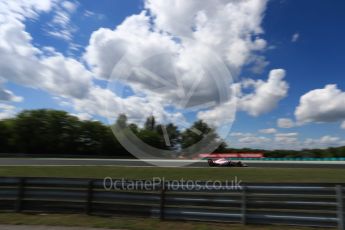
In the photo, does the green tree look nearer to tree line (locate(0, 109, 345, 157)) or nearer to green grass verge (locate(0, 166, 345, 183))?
green grass verge (locate(0, 166, 345, 183))

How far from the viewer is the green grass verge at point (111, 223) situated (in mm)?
8906

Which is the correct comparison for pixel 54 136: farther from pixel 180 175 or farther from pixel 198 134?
pixel 198 134

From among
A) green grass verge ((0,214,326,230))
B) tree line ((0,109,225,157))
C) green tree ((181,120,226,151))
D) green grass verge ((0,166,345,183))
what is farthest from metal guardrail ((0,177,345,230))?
tree line ((0,109,225,157))

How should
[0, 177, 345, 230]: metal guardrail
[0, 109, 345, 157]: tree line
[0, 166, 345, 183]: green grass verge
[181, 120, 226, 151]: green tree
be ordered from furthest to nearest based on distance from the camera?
[0, 109, 345, 157]: tree line < [0, 166, 345, 183]: green grass verge < [181, 120, 226, 151]: green tree < [0, 177, 345, 230]: metal guardrail

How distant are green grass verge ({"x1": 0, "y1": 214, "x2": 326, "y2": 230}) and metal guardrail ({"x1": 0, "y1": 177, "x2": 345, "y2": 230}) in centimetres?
21

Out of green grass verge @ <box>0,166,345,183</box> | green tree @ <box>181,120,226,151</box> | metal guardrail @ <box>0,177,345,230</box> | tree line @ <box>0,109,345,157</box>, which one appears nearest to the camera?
metal guardrail @ <box>0,177,345,230</box>

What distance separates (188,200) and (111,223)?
200 cm

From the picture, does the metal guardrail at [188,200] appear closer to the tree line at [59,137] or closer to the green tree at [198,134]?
the green tree at [198,134]

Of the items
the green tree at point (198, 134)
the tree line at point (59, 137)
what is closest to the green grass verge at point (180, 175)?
the green tree at point (198, 134)

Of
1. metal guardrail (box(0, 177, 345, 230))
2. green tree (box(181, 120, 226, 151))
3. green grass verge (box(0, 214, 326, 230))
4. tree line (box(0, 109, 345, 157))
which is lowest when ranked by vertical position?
green grass verge (box(0, 214, 326, 230))

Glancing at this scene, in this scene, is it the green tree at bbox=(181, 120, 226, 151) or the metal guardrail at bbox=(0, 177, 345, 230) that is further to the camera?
the green tree at bbox=(181, 120, 226, 151)

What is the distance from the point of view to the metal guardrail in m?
8.81

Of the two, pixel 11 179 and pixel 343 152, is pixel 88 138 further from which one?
pixel 11 179

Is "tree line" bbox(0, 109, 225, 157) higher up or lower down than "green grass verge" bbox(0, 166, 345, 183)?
higher up
